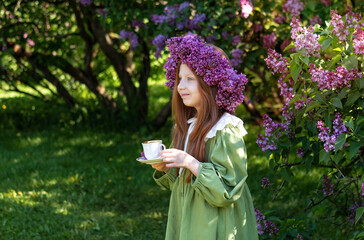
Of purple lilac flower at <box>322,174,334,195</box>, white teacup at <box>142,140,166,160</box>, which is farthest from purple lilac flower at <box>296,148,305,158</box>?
white teacup at <box>142,140,166,160</box>

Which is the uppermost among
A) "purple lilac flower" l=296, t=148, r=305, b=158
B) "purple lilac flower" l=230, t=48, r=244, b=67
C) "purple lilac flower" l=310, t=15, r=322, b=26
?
"purple lilac flower" l=310, t=15, r=322, b=26

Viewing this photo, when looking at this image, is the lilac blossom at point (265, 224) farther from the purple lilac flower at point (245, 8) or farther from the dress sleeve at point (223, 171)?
the purple lilac flower at point (245, 8)

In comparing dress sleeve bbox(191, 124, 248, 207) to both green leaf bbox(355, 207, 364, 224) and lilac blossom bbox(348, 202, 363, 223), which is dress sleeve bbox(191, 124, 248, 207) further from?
lilac blossom bbox(348, 202, 363, 223)

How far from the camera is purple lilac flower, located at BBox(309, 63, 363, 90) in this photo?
2.45 meters

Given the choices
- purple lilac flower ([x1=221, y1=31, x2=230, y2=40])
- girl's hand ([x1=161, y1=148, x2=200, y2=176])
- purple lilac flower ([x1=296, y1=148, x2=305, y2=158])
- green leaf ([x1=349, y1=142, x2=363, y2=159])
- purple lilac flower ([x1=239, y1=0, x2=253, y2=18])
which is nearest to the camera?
girl's hand ([x1=161, y1=148, x2=200, y2=176])

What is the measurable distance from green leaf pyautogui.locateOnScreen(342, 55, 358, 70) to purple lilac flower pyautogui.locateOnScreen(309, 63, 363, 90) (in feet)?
0.06

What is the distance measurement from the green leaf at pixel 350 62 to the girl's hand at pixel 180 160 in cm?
84

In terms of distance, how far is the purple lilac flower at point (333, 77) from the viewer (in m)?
2.45

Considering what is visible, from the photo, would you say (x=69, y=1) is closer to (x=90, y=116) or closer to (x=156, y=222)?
(x=90, y=116)

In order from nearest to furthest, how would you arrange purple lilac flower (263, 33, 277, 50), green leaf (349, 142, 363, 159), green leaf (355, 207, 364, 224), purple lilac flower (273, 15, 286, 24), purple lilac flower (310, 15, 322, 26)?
green leaf (349, 142, 363, 159) → green leaf (355, 207, 364, 224) → purple lilac flower (310, 15, 322, 26) → purple lilac flower (263, 33, 277, 50) → purple lilac flower (273, 15, 286, 24)

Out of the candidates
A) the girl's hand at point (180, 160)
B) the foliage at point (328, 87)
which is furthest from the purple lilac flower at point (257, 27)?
the girl's hand at point (180, 160)

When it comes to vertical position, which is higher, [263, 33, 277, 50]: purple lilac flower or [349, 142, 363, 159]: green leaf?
[263, 33, 277, 50]: purple lilac flower

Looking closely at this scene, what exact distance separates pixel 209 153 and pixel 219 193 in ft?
0.73

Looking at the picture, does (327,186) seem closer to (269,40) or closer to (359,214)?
(359,214)
